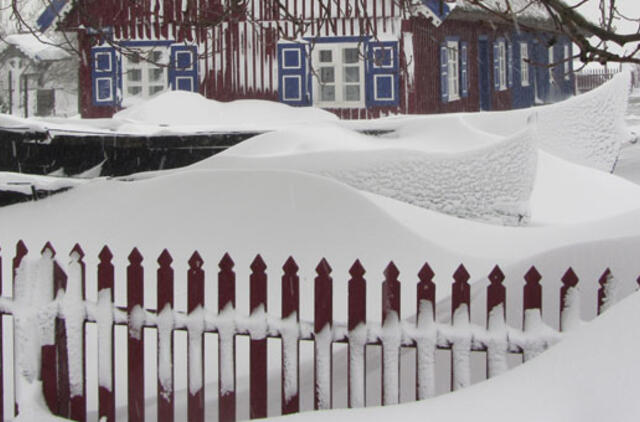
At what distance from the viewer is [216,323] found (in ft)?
13.5

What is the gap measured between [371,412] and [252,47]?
14745mm

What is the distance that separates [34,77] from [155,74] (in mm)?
18173

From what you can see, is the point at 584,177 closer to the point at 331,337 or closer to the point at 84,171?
the point at 84,171

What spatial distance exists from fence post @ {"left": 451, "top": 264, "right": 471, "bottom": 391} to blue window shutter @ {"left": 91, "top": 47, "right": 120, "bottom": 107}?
15.1 m

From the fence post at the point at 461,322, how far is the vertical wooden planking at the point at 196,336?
1.08 m

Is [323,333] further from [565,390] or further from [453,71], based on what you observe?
[453,71]

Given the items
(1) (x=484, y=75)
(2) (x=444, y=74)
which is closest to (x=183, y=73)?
(2) (x=444, y=74)

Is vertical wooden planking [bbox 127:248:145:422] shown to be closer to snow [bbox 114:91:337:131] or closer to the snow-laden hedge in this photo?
the snow-laden hedge

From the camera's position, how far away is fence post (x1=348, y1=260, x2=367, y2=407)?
12.9 ft

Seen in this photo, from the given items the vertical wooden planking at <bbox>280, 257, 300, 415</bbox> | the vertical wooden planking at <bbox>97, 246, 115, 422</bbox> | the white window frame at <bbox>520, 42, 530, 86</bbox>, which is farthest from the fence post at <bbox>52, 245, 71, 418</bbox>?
the white window frame at <bbox>520, 42, 530, 86</bbox>

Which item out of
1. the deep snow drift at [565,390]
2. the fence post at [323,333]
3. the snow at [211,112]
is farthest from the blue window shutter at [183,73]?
the deep snow drift at [565,390]

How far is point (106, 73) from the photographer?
1817 centimetres

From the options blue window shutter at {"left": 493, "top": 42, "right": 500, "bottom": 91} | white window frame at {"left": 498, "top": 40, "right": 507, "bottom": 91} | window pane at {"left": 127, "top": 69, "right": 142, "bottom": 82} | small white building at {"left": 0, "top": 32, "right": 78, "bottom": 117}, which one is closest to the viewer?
window pane at {"left": 127, "top": 69, "right": 142, "bottom": 82}

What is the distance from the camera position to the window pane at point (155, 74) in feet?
59.3
